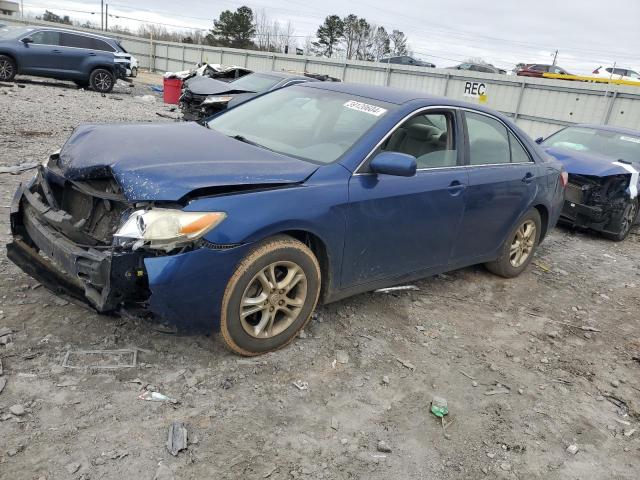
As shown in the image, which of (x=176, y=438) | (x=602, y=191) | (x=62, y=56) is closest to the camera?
(x=176, y=438)

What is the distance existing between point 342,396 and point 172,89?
54.0 feet

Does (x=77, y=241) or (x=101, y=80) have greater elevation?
(x=77, y=241)

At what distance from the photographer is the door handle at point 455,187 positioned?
4.05 m

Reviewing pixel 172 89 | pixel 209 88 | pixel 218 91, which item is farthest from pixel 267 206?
pixel 172 89

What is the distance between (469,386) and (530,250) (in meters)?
2.55

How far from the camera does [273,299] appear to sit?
3.19 m

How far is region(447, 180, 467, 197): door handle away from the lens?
4.05 meters

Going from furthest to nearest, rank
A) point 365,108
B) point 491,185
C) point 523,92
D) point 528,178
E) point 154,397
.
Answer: point 523,92 → point 528,178 → point 491,185 → point 365,108 → point 154,397

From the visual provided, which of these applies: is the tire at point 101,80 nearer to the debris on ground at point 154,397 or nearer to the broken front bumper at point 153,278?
the broken front bumper at point 153,278

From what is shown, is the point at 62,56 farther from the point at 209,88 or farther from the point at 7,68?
the point at 209,88

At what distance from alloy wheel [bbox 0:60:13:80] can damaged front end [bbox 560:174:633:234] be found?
15.8 metres

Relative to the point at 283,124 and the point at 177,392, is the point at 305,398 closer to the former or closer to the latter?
the point at 177,392

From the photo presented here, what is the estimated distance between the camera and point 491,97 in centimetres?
1734

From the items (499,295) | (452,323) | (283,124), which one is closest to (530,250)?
(499,295)
